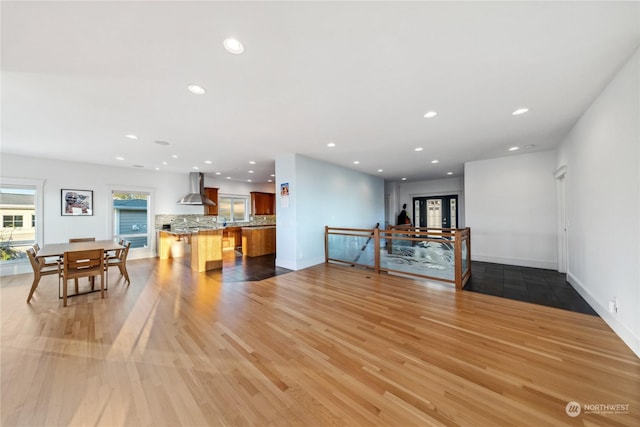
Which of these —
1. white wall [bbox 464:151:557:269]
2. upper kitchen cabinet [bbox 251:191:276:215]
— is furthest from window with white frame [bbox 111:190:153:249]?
white wall [bbox 464:151:557:269]

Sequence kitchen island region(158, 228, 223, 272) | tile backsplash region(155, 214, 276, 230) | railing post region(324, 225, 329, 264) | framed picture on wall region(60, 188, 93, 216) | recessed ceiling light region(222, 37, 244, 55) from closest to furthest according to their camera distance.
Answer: recessed ceiling light region(222, 37, 244, 55) → kitchen island region(158, 228, 223, 272) → framed picture on wall region(60, 188, 93, 216) → railing post region(324, 225, 329, 264) → tile backsplash region(155, 214, 276, 230)

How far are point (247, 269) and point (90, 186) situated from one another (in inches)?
189

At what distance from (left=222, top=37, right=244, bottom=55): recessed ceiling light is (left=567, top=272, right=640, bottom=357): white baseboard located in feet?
13.9

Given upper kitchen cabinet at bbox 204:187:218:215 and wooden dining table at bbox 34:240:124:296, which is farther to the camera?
upper kitchen cabinet at bbox 204:187:218:215

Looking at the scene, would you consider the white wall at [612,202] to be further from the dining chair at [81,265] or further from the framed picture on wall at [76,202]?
the framed picture on wall at [76,202]

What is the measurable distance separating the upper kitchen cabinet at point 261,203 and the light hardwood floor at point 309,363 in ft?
20.5

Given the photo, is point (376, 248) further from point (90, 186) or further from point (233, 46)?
point (90, 186)

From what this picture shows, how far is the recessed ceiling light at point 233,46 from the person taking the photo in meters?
1.62

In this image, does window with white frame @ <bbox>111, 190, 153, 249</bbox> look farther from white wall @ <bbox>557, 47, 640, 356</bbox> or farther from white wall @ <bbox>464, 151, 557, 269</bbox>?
white wall @ <bbox>464, 151, 557, 269</bbox>

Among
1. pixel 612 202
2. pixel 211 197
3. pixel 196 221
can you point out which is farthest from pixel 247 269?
pixel 612 202

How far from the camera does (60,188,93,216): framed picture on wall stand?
5293 mm

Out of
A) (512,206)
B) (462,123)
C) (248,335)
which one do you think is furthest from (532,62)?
(512,206)

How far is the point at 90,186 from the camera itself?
5629mm

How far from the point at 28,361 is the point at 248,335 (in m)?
1.88
